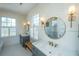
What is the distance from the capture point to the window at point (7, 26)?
182cm

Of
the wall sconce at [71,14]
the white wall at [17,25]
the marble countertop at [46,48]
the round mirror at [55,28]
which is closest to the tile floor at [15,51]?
the white wall at [17,25]

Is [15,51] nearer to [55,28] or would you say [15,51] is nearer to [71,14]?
[55,28]

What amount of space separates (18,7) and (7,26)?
363 millimetres

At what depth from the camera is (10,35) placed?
188 cm

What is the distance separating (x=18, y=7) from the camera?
6.09 feet

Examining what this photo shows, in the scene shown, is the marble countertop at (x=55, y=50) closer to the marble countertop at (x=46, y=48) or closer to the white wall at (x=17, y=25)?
the marble countertop at (x=46, y=48)

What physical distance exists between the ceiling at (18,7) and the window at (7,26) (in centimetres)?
17

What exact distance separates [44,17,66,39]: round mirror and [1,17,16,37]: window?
0.54 metres

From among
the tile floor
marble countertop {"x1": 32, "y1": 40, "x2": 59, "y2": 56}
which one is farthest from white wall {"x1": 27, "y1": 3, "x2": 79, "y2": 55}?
the tile floor

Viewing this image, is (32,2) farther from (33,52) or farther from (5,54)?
(5,54)

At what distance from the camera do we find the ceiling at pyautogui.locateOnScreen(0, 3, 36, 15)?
1817mm

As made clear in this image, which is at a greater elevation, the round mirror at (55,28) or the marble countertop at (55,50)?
the round mirror at (55,28)

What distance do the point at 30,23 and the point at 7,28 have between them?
0.39 meters

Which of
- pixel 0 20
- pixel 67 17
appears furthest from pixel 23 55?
pixel 67 17
